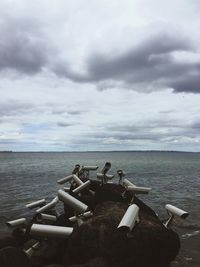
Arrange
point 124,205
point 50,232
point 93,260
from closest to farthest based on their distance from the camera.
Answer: point 93,260
point 50,232
point 124,205

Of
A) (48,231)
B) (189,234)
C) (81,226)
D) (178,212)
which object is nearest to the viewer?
(48,231)

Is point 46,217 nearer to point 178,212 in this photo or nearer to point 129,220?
point 178,212

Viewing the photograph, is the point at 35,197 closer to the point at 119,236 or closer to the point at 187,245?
the point at 187,245

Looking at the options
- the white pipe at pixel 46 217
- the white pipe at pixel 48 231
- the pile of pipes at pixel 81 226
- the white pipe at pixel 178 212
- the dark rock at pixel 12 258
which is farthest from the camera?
the white pipe at pixel 46 217

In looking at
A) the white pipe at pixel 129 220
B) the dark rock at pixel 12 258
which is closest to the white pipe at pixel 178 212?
the white pipe at pixel 129 220

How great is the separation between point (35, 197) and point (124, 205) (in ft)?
77.4

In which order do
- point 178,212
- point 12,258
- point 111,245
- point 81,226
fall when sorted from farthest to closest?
point 178,212 → point 81,226 → point 111,245 → point 12,258

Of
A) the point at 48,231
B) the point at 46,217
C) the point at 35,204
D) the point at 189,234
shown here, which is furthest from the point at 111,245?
the point at 189,234

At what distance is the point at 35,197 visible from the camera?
33.1 m

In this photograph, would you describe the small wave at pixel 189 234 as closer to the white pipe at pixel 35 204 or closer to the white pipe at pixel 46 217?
the white pipe at pixel 35 204

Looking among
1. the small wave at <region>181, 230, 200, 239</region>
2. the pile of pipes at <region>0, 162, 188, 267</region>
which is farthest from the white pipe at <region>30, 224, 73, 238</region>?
the small wave at <region>181, 230, 200, 239</region>

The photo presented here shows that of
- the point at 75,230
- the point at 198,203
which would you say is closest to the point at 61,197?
the point at 75,230

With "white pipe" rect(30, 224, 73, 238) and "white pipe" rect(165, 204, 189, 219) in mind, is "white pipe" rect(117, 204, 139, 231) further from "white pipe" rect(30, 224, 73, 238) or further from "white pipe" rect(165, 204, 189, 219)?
"white pipe" rect(165, 204, 189, 219)

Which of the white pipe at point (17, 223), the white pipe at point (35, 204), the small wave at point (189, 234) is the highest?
the white pipe at point (35, 204)
